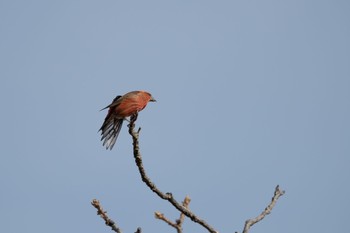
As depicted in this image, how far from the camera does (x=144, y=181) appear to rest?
516 centimetres

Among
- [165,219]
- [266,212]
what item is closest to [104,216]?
[165,219]

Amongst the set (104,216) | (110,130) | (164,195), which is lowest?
(104,216)

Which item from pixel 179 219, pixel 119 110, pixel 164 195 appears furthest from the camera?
Result: pixel 119 110

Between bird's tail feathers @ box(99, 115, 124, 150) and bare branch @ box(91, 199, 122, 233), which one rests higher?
bird's tail feathers @ box(99, 115, 124, 150)

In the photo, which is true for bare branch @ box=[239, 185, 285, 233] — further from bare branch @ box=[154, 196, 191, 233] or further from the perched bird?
the perched bird

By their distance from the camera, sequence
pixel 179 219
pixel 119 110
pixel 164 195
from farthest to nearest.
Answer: pixel 119 110 < pixel 164 195 < pixel 179 219

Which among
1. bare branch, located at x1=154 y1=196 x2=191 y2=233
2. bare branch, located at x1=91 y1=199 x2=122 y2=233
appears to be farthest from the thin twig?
bare branch, located at x1=91 y1=199 x2=122 y2=233

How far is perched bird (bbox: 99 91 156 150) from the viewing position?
779 cm

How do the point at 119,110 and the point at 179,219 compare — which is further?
the point at 119,110

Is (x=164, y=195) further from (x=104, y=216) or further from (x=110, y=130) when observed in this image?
(x=110, y=130)

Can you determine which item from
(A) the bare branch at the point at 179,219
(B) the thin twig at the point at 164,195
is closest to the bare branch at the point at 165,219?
(A) the bare branch at the point at 179,219

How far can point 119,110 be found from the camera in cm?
782

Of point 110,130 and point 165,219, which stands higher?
point 110,130

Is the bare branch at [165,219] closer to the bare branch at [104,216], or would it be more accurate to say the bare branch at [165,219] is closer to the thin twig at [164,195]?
the thin twig at [164,195]
